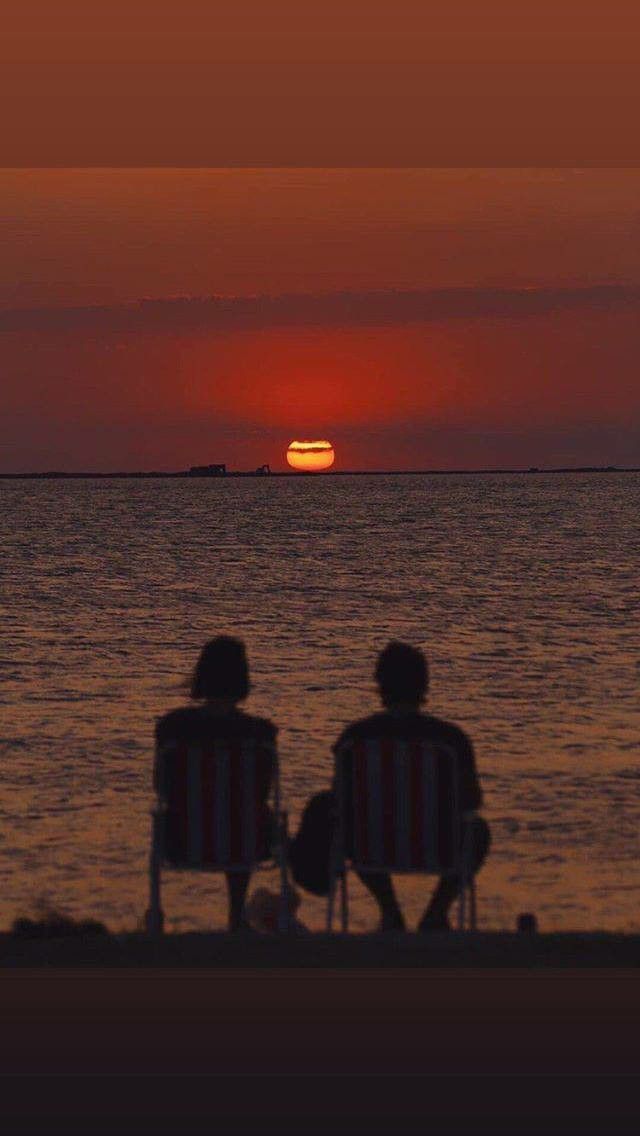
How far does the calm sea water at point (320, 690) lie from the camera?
31.9ft

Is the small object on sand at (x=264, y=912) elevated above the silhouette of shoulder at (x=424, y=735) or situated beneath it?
situated beneath

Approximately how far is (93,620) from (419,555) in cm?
2954

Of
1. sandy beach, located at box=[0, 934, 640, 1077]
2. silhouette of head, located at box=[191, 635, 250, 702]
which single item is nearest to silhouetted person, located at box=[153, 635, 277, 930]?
silhouette of head, located at box=[191, 635, 250, 702]

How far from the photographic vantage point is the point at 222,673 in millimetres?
6094

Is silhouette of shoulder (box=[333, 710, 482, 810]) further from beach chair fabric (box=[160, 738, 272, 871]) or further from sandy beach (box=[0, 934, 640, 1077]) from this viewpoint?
sandy beach (box=[0, 934, 640, 1077])

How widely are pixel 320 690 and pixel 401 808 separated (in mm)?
14651

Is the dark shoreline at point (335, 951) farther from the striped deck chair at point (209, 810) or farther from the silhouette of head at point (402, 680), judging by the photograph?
the silhouette of head at point (402, 680)

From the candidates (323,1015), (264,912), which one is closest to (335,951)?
(323,1015)

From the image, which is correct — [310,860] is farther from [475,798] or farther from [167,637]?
[167,637]

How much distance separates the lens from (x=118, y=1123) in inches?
137

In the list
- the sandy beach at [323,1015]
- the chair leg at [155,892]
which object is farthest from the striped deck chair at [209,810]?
the sandy beach at [323,1015]

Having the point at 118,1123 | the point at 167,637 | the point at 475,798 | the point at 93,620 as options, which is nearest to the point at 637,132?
the point at 475,798

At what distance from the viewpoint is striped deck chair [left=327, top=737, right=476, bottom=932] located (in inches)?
231

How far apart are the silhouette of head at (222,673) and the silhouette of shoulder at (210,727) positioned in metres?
0.06
